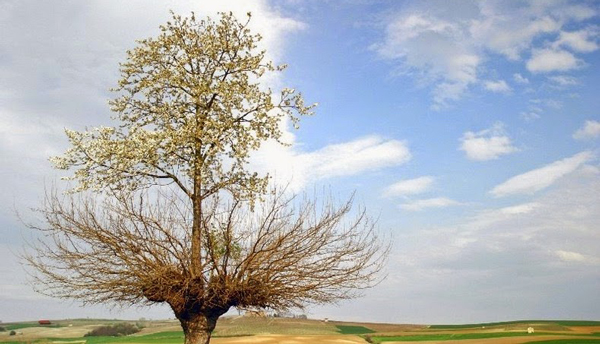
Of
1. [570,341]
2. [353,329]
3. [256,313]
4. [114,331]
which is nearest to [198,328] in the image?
[256,313]

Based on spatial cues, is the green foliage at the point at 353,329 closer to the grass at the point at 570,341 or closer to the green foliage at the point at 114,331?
the green foliage at the point at 114,331

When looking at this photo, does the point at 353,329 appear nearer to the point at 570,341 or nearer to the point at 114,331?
the point at 114,331

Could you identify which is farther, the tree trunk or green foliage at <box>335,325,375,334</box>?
green foliage at <box>335,325,375,334</box>

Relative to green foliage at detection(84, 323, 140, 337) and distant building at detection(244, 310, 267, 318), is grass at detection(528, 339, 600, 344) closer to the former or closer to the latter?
distant building at detection(244, 310, 267, 318)

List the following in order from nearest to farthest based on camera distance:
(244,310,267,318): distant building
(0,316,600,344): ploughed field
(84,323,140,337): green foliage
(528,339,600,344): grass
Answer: (244,310,267,318): distant building, (528,339,600,344): grass, (0,316,600,344): ploughed field, (84,323,140,337): green foliage

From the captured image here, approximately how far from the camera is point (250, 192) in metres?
20.4

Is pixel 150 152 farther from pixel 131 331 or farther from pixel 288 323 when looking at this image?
pixel 131 331

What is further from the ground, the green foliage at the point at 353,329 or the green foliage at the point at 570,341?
the green foliage at the point at 353,329

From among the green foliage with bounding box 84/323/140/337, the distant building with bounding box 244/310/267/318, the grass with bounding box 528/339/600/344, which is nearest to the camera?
the distant building with bounding box 244/310/267/318

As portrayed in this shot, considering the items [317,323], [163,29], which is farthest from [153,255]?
[317,323]

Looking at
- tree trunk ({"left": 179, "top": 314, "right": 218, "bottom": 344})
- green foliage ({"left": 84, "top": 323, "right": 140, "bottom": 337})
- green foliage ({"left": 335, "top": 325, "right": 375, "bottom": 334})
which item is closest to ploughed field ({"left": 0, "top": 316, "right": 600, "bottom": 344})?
green foliage ({"left": 335, "top": 325, "right": 375, "bottom": 334})

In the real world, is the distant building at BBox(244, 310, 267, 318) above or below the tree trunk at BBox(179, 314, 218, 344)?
above

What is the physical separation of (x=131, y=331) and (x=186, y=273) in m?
73.1

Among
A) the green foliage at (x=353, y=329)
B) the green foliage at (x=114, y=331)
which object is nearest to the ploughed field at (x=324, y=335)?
the green foliage at (x=353, y=329)
